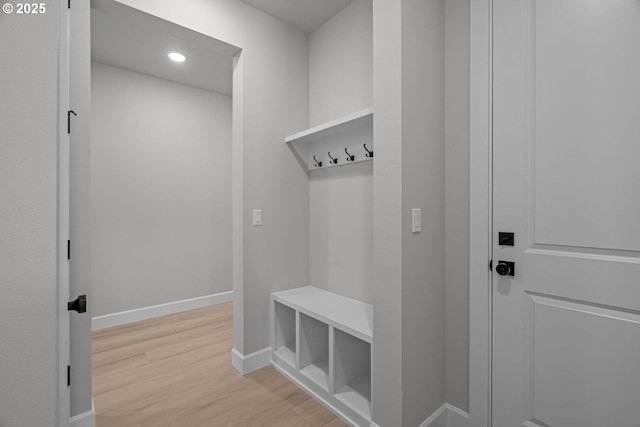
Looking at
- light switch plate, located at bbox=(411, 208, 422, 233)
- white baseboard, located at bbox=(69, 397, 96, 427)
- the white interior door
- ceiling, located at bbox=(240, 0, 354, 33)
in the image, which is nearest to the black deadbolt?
the white interior door

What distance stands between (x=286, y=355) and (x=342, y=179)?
1.44 meters

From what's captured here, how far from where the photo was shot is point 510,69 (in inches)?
55.2

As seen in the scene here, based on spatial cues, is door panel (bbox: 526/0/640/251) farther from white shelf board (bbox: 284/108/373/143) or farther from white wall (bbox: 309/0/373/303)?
white wall (bbox: 309/0/373/303)

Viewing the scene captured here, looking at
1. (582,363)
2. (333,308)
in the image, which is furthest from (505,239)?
(333,308)

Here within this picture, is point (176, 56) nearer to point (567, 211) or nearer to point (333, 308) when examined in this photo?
point (333, 308)

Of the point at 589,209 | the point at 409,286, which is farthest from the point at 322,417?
the point at 589,209

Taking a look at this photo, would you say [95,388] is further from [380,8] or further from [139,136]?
[380,8]

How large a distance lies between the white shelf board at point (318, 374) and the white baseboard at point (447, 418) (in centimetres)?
62

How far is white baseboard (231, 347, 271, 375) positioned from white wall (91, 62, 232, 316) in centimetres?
162

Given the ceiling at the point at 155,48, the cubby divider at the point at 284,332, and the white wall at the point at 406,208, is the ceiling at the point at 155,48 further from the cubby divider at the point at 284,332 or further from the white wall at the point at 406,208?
the cubby divider at the point at 284,332

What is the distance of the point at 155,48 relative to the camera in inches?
104

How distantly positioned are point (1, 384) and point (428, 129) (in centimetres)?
175

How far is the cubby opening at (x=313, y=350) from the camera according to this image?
2.01 m

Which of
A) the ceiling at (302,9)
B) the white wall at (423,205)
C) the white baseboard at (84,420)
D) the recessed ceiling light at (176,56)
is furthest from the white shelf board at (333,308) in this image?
the recessed ceiling light at (176,56)
